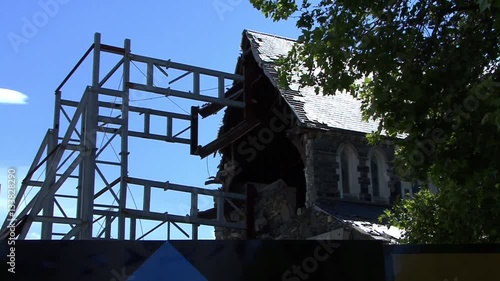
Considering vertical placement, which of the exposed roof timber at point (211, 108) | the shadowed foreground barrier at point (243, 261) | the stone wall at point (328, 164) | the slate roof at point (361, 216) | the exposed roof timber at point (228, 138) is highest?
the exposed roof timber at point (211, 108)

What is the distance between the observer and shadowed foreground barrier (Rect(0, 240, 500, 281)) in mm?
7922

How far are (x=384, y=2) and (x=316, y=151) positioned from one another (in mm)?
9880

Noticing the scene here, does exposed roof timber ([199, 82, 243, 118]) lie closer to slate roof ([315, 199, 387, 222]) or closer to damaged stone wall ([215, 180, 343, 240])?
damaged stone wall ([215, 180, 343, 240])

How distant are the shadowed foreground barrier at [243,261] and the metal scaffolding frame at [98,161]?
20.5ft

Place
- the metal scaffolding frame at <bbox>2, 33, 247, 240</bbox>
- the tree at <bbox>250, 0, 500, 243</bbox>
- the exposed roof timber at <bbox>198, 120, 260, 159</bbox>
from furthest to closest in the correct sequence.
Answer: the exposed roof timber at <bbox>198, 120, 260, 159</bbox>, the metal scaffolding frame at <bbox>2, 33, 247, 240</bbox>, the tree at <bbox>250, 0, 500, 243</bbox>

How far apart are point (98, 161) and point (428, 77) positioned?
28.2ft

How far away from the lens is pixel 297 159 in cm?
2314

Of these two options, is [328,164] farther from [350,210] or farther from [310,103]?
[310,103]

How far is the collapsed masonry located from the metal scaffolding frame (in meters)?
1.96

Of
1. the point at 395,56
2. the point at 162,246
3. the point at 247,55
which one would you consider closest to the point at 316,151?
the point at 247,55

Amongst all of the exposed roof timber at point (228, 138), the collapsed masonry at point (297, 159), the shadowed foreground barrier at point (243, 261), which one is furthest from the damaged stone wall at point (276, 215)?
the shadowed foreground barrier at point (243, 261)

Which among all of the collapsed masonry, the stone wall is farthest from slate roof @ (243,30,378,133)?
the stone wall

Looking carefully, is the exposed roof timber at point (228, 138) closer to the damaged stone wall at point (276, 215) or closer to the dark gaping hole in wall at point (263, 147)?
the dark gaping hole in wall at point (263, 147)

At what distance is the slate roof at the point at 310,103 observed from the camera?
64.8 ft
